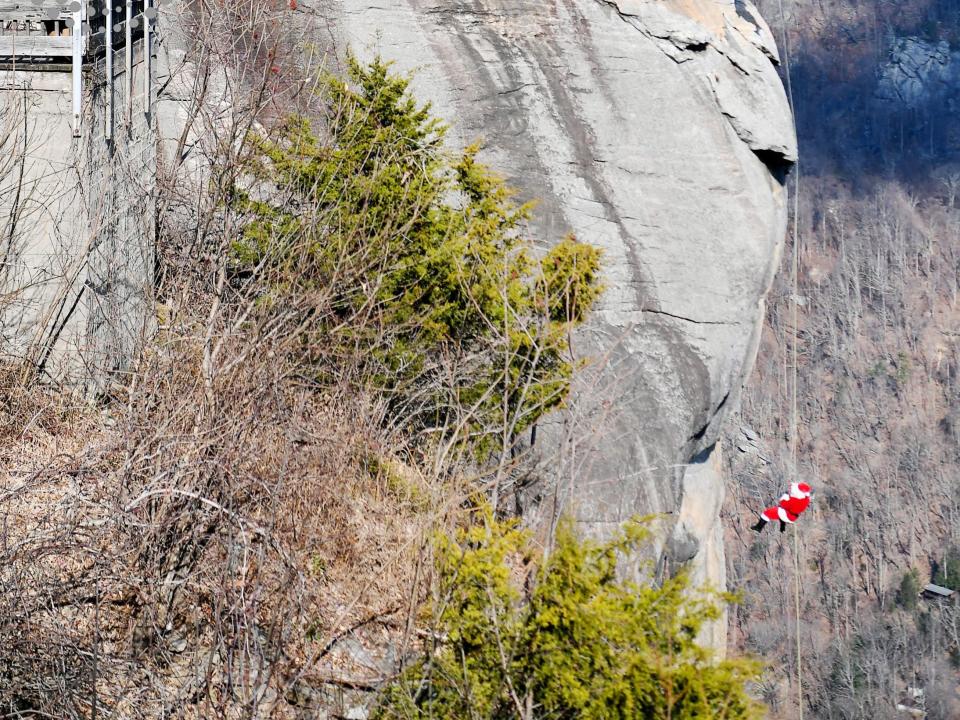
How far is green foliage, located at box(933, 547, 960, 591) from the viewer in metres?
49.2

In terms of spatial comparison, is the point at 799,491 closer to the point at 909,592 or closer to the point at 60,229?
the point at 60,229

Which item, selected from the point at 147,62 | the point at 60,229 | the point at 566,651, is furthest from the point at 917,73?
the point at 566,651

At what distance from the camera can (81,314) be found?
955cm

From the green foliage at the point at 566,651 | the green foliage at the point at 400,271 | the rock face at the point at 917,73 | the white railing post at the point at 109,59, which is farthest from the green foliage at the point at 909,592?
the green foliage at the point at 566,651

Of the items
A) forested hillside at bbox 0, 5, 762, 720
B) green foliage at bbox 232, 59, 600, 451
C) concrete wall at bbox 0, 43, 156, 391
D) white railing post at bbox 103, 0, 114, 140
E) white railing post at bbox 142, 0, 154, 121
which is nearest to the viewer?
forested hillside at bbox 0, 5, 762, 720

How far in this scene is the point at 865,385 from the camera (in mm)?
61250

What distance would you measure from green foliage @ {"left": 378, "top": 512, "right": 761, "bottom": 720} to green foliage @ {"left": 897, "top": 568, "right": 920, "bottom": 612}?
154 ft

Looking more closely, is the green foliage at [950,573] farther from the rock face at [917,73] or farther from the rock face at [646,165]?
the rock face at [646,165]

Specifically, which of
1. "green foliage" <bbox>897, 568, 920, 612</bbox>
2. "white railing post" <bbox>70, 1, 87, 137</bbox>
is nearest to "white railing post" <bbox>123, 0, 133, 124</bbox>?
"white railing post" <bbox>70, 1, 87, 137</bbox>

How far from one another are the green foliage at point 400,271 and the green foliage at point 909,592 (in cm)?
4305

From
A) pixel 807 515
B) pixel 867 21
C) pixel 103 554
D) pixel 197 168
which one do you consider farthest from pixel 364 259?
pixel 867 21

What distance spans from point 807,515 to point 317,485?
49.9 m

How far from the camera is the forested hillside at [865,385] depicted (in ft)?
152

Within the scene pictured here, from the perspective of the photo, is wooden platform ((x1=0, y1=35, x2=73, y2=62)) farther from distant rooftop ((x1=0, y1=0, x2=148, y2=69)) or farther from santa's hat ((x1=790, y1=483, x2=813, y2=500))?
santa's hat ((x1=790, y1=483, x2=813, y2=500))
